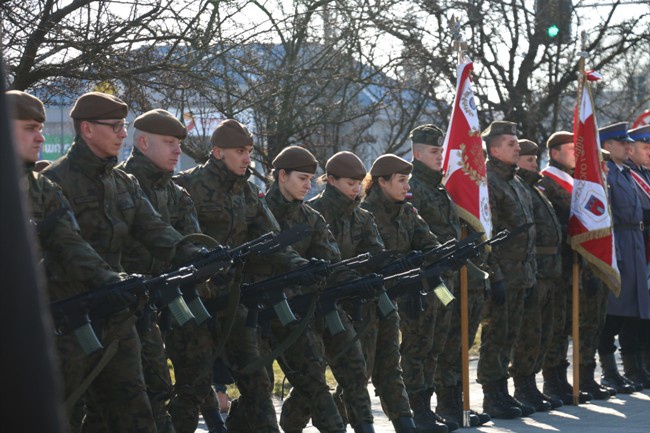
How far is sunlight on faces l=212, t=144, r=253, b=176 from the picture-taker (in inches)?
268

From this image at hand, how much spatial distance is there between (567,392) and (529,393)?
753mm

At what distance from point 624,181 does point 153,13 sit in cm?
544

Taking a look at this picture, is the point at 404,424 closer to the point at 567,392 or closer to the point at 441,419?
the point at 441,419

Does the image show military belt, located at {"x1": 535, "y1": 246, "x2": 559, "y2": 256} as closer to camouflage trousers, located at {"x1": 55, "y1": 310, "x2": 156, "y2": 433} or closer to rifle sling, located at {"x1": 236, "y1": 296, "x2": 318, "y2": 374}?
rifle sling, located at {"x1": 236, "y1": 296, "x2": 318, "y2": 374}

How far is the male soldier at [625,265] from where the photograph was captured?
11492mm

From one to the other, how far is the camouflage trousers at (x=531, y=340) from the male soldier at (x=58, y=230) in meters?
5.72

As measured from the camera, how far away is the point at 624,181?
11633 millimetres

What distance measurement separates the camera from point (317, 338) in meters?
6.78

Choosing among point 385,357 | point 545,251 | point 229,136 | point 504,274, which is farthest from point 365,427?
point 545,251

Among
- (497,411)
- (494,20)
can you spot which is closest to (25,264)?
(497,411)

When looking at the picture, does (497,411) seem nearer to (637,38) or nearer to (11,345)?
(11,345)

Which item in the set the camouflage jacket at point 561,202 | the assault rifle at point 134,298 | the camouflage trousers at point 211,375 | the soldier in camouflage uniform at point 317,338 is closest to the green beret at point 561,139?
the camouflage jacket at point 561,202

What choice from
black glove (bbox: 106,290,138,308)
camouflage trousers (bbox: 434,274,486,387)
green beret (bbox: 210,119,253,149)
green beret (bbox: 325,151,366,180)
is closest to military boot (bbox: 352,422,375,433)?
green beret (bbox: 325,151,366,180)

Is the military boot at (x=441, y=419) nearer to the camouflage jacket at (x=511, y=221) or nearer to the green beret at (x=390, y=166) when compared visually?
the camouflage jacket at (x=511, y=221)
